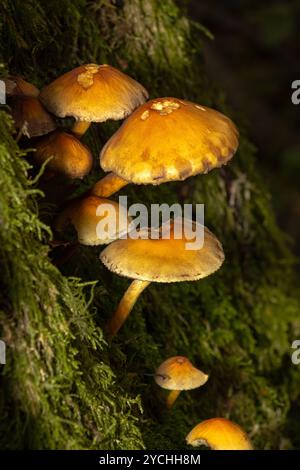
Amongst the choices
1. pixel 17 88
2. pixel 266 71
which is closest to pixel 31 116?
pixel 17 88

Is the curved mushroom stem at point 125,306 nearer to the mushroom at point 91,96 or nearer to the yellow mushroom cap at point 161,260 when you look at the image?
the yellow mushroom cap at point 161,260

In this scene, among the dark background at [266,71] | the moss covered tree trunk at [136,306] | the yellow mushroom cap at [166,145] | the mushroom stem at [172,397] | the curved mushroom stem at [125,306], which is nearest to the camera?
the moss covered tree trunk at [136,306]

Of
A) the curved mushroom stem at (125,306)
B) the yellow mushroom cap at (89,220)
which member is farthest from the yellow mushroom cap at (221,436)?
the yellow mushroom cap at (89,220)

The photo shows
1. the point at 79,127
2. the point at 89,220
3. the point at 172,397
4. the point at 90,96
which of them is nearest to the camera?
the point at 90,96

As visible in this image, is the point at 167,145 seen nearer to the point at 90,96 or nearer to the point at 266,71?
the point at 90,96

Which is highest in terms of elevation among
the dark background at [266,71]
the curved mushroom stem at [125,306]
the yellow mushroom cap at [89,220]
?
the yellow mushroom cap at [89,220]

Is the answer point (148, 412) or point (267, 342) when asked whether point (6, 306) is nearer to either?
point (148, 412)

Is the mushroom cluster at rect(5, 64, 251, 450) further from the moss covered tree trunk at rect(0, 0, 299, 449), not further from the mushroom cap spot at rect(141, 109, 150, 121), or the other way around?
the moss covered tree trunk at rect(0, 0, 299, 449)
